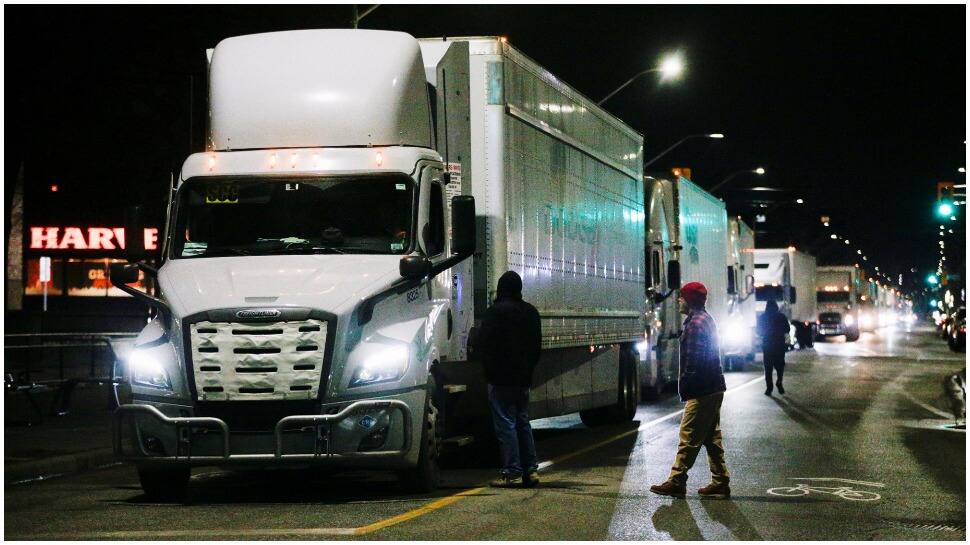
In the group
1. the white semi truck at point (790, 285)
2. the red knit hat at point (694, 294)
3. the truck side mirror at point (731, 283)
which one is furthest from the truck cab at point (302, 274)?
the white semi truck at point (790, 285)

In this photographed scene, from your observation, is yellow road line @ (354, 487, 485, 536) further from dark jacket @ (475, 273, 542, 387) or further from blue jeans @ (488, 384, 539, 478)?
dark jacket @ (475, 273, 542, 387)

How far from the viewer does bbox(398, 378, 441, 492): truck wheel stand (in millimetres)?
11617

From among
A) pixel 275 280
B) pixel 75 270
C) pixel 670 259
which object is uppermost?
pixel 75 270

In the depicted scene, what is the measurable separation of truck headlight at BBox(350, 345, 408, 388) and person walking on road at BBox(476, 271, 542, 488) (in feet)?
4.31

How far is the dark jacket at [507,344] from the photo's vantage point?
12.3 metres

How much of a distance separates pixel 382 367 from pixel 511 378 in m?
1.54

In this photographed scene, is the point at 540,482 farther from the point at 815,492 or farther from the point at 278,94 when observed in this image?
the point at 278,94

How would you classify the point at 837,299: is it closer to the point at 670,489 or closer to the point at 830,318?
the point at 830,318

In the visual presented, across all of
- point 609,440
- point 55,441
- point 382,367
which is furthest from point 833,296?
point 382,367

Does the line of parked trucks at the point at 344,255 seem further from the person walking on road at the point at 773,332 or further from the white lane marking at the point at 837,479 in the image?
the person walking on road at the point at 773,332

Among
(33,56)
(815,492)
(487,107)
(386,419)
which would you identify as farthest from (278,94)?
(33,56)

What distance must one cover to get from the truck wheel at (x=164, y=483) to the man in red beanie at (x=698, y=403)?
378 centimetres

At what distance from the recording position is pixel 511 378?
12.3 m

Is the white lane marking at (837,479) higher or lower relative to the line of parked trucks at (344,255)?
lower
